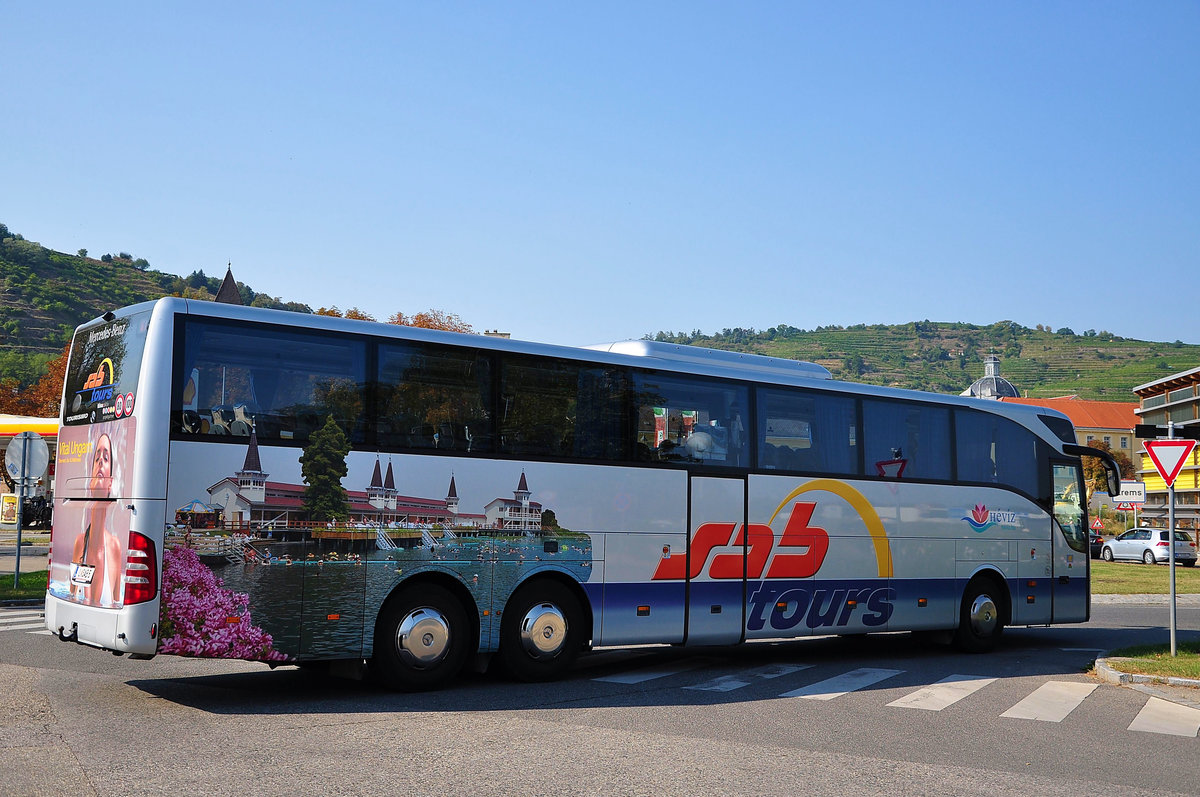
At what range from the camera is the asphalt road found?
6898 mm

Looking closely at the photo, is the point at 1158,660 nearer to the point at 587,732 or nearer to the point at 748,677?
the point at 748,677

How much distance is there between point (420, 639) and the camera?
33.9ft

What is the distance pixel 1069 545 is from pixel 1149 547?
38558 millimetres

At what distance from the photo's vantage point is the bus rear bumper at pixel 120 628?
8.75 m

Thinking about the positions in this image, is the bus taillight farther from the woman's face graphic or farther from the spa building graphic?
the woman's face graphic

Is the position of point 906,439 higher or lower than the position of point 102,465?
higher

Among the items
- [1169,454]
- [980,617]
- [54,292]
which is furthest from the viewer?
[54,292]

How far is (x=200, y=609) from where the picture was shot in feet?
29.6

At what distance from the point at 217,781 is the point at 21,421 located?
34946mm

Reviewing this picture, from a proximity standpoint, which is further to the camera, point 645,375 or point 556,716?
point 645,375

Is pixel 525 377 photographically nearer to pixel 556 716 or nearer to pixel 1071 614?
pixel 556 716

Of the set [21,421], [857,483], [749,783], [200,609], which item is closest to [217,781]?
[200,609]

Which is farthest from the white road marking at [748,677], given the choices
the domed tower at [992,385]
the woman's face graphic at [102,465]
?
the domed tower at [992,385]

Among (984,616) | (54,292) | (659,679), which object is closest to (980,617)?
(984,616)
